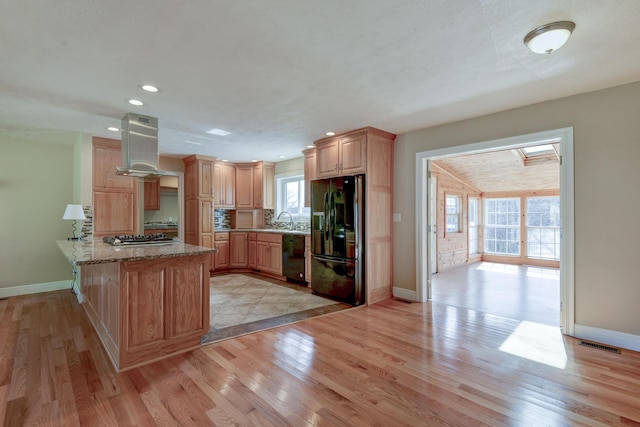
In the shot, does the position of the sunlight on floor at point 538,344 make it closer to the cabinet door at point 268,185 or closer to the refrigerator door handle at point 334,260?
the refrigerator door handle at point 334,260

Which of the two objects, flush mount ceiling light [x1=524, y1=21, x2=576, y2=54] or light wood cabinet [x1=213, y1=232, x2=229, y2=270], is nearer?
flush mount ceiling light [x1=524, y1=21, x2=576, y2=54]

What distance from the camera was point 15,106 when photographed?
3.23 metres

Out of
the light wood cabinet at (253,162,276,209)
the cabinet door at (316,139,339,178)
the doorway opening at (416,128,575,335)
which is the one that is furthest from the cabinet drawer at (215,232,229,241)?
the doorway opening at (416,128,575,335)

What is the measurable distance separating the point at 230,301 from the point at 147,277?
6.09ft

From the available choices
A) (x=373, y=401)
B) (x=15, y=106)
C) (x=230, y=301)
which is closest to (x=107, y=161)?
(x=15, y=106)

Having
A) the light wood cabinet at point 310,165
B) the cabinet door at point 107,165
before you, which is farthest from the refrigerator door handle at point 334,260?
the cabinet door at point 107,165

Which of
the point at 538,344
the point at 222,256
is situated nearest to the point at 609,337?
the point at 538,344

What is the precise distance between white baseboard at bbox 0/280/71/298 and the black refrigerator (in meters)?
4.01

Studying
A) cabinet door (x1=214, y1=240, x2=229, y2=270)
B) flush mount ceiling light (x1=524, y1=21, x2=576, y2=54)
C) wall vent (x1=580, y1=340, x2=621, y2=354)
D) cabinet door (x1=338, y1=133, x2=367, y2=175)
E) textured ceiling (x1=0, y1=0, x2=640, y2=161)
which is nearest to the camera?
textured ceiling (x1=0, y1=0, x2=640, y2=161)

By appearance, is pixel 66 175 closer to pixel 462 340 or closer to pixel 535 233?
pixel 462 340

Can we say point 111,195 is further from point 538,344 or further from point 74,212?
point 538,344

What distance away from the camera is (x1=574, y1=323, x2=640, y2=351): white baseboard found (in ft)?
8.87

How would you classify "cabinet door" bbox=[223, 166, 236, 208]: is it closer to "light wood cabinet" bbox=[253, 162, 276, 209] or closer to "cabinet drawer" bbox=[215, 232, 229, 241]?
"light wood cabinet" bbox=[253, 162, 276, 209]

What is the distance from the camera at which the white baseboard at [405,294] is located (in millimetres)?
4223
